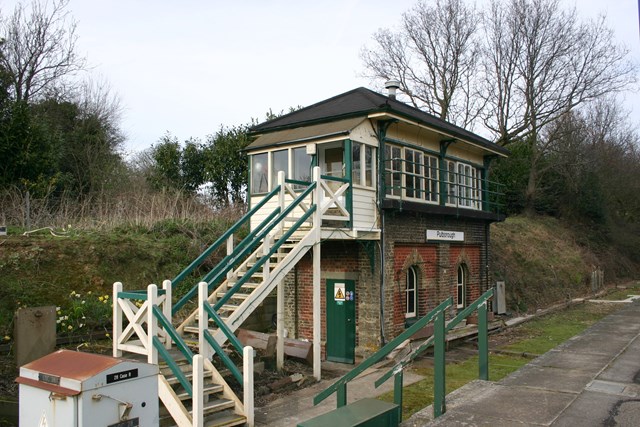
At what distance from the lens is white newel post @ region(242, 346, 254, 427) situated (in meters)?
7.61

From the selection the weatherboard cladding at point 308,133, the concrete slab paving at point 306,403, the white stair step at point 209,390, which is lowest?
the concrete slab paving at point 306,403

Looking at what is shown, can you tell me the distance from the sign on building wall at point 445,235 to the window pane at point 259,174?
4492mm

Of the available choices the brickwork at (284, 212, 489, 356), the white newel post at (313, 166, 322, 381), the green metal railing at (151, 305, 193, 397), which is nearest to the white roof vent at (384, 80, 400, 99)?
the brickwork at (284, 212, 489, 356)

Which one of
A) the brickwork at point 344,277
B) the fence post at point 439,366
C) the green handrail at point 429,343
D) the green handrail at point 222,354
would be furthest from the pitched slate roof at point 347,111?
the green handrail at point 222,354

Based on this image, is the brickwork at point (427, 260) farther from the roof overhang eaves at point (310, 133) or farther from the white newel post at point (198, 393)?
the white newel post at point (198, 393)

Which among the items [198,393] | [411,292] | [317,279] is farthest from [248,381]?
[411,292]

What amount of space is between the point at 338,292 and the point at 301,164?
10.6ft

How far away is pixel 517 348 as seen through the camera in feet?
42.9

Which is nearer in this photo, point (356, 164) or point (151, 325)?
point (151, 325)

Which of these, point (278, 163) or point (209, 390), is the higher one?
point (278, 163)

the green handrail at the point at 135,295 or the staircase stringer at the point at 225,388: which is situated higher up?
the green handrail at the point at 135,295

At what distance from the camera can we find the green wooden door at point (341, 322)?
41.2ft

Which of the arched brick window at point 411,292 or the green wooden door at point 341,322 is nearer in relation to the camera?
the green wooden door at point 341,322

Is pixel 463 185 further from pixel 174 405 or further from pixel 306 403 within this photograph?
pixel 174 405
